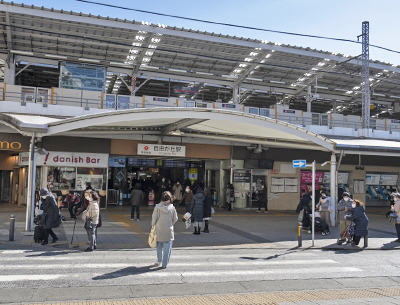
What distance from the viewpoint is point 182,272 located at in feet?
28.2

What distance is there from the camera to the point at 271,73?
29.6 metres

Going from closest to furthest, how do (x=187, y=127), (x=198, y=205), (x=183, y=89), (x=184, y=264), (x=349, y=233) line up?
1. (x=184, y=264)
2. (x=349, y=233)
3. (x=198, y=205)
4. (x=187, y=127)
5. (x=183, y=89)

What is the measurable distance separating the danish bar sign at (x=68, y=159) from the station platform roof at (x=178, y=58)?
6330 millimetres

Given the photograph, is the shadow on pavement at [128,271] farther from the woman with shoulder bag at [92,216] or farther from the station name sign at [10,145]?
the station name sign at [10,145]

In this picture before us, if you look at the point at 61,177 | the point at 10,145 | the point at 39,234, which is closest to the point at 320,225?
the point at 39,234

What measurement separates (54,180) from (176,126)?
23.4ft

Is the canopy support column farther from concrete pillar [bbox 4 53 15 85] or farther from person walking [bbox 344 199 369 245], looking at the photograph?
concrete pillar [bbox 4 53 15 85]

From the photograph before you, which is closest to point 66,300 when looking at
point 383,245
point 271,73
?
point 383,245

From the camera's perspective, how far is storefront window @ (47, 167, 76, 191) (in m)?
20.1

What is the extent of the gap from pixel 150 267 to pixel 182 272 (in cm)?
79

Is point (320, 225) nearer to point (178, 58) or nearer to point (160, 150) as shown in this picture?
point (160, 150)

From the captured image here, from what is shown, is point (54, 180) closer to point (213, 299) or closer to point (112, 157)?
point (112, 157)

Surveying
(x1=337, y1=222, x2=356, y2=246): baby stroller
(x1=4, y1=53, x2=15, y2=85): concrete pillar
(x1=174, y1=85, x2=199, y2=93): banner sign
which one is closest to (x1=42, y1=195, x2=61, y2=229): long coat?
(x1=337, y1=222, x2=356, y2=246): baby stroller

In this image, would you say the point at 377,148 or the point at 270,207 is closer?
the point at 377,148
